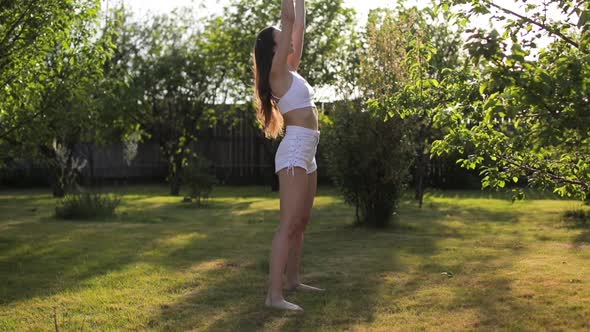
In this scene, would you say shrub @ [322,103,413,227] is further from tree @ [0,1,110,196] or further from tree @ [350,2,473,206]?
tree @ [0,1,110,196]

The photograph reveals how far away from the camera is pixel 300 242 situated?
501cm

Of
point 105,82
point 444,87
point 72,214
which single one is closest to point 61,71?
point 105,82

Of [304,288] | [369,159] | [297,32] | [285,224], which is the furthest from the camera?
[369,159]

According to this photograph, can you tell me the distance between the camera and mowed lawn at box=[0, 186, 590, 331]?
171 inches

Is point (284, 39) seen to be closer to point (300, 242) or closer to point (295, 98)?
point (295, 98)

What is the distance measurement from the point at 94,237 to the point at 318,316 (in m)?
5.65

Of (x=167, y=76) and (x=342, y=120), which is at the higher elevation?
(x=167, y=76)

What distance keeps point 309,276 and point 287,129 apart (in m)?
1.74

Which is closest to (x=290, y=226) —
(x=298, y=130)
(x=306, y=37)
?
(x=298, y=130)

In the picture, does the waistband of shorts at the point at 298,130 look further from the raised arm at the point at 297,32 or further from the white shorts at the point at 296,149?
the raised arm at the point at 297,32

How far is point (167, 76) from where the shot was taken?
22.9 metres

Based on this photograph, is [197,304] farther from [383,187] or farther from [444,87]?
[383,187]

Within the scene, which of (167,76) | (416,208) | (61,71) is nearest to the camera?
(61,71)

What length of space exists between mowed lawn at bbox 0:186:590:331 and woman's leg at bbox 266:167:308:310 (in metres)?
0.16
